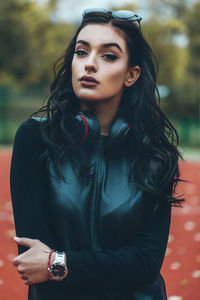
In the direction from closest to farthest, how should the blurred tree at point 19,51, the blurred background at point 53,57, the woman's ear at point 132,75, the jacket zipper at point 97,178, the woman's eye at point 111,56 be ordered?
the jacket zipper at point 97,178 → the woman's eye at point 111,56 → the woman's ear at point 132,75 → the blurred background at point 53,57 → the blurred tree at point 19,51

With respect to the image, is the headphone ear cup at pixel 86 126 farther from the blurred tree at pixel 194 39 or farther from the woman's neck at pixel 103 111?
the blurred tree at pixel 194 39

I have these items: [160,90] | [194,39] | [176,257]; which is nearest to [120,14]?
[176,257]

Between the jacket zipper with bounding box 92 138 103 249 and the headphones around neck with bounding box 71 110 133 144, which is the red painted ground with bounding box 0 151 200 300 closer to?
the jacket zipper with bounding box 92 138 103 249

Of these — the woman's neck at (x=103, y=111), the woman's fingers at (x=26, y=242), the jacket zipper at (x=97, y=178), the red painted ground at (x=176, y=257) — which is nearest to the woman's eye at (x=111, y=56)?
the woman's neck at (x=103, y=111)

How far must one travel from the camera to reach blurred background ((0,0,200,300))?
5.27 meters

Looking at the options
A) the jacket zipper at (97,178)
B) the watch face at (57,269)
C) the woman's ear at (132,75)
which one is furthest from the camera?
the woman's ear at (132,75)

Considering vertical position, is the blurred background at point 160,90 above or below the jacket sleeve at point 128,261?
below

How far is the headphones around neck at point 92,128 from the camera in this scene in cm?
208

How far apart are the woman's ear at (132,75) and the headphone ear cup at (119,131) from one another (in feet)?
0.79

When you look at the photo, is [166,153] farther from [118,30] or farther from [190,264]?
[190,264]

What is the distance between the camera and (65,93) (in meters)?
2.29

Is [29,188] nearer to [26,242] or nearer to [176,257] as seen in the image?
[26,242]

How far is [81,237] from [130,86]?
88 centimetres

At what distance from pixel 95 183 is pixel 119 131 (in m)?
0.28
